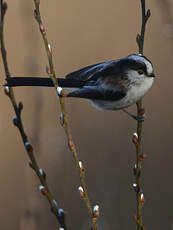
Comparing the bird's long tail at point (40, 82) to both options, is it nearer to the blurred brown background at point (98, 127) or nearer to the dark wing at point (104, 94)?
the dark wing at point (104, 94)

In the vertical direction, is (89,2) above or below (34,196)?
above

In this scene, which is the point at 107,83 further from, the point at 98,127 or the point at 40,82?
the point at 98,127


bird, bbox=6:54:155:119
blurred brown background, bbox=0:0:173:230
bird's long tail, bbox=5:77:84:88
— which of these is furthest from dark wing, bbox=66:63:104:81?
blurred brown background, bbox=0:0:173:230

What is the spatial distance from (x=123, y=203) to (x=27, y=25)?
1.81m

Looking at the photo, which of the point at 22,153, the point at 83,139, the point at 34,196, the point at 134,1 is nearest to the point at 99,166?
the point at 83,139

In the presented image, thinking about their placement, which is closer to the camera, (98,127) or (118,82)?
(118,82)

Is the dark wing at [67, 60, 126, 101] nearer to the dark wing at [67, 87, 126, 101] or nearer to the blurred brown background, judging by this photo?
the dark wing at [67, 87, 126, 101]

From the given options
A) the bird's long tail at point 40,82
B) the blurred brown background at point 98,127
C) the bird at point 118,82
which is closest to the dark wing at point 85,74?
the bird at point 118,82

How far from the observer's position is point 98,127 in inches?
140

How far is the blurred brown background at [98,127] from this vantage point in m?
3.07

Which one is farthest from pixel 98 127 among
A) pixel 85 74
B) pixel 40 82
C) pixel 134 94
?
pixel 40 82

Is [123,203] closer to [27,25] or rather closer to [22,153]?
[22,153]

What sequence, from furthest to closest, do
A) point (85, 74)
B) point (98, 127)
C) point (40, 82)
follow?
point (98, 127) → point (85, 74) → point (40, 82)

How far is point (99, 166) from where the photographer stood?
300 cm
